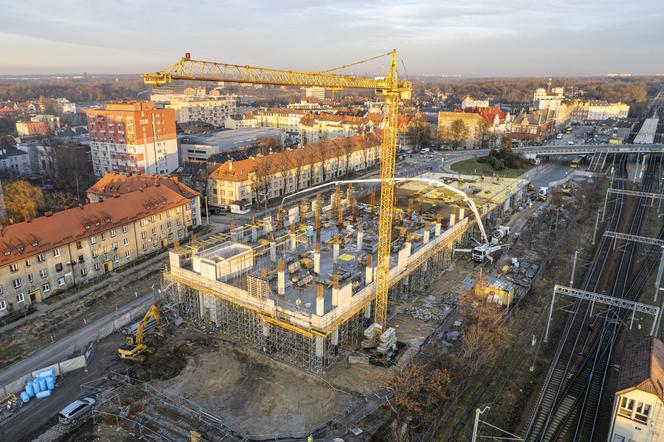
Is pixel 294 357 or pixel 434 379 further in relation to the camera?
pixel 294 357

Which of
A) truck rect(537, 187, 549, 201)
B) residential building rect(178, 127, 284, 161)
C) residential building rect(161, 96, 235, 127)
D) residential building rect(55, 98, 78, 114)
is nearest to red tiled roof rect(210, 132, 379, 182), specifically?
residential building rect(178, 127, 284, 161)

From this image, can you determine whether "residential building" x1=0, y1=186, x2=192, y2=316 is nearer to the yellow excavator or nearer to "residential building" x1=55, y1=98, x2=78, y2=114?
the yellow excavator

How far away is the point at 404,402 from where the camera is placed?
2148cm

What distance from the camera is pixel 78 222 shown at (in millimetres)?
36906

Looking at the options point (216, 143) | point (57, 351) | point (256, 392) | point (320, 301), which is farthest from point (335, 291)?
point (216, 143)

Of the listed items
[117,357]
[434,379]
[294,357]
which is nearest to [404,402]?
[434,379]

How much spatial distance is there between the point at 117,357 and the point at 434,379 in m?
18.7

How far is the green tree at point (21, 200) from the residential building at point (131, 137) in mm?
16928

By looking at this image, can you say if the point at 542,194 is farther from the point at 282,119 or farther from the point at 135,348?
the point at 282,119

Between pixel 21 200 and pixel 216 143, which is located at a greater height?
pixel 216 143

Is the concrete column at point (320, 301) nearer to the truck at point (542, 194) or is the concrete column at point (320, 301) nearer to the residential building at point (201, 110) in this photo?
the truck at point (542, 194)

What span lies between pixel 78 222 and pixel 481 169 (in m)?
65.2

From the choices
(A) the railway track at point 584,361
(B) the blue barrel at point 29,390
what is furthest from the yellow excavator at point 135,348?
(A) the railway track at point 584,361

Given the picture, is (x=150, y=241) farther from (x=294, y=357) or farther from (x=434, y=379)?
(x=434, y=379)
